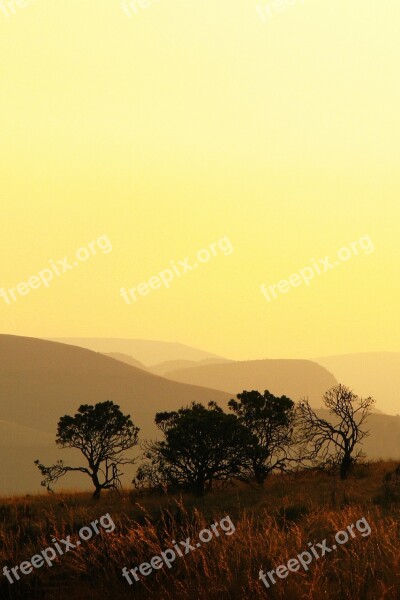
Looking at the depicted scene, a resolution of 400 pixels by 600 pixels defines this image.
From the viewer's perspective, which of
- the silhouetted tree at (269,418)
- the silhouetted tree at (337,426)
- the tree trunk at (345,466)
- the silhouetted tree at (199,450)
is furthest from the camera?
the silhouetted tree at (269,418)

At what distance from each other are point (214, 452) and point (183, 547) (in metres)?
20.1

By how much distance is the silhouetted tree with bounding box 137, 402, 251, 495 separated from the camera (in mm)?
31469

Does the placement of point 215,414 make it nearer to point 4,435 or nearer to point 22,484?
point 22,484

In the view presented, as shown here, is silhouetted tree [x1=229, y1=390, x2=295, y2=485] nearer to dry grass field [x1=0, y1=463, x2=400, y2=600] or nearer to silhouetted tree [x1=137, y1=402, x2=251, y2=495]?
silhouetted tree [x1=137, y1=402, x2=251, y2=495]

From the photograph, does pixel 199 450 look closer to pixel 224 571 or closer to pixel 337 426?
pixel 337 426

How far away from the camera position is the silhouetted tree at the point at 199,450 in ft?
103

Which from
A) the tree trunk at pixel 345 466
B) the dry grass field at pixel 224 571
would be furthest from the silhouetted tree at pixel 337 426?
the dry grass field at pixel 224 571

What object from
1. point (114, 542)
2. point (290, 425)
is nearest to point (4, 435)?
point (290, 425)

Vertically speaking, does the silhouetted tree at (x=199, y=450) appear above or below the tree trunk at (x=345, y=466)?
above

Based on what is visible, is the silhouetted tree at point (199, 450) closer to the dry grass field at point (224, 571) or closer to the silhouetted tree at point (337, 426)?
the silhouetted tree at point (337, 426)

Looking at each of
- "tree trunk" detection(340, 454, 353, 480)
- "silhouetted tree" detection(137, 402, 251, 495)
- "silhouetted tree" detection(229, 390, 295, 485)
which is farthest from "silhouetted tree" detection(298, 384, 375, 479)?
"silhouetted tree" detection(137, 402, 251, 495)

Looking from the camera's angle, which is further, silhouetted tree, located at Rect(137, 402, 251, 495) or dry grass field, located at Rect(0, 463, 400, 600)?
silhouetted tree, located at Rect(137, 402, 251, 495)

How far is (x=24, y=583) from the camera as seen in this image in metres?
11.4

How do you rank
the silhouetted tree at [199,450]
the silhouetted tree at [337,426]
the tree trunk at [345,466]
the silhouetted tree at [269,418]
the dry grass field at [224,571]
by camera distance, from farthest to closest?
the silhouetted tree at [269,418], the silhouetted tree at [337,426], the tree trunk at [345,466], the silhouetted tree at [199,450], the dry grass field at [224,571]
